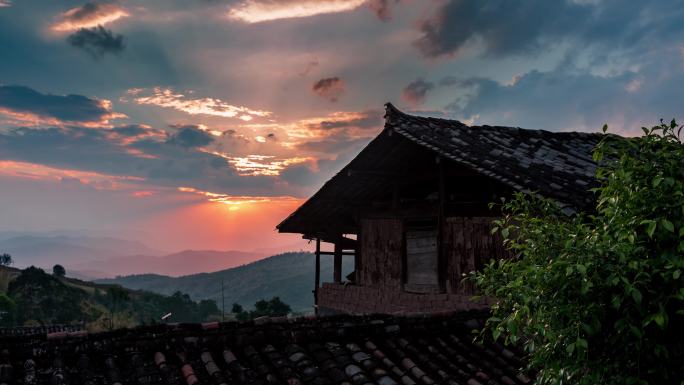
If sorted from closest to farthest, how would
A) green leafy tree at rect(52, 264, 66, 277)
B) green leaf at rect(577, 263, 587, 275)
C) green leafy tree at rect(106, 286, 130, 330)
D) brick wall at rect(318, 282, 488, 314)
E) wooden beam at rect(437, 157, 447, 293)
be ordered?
green leaf at rect(577, 263, 587, 275)
brick wall at rect(318, 282, 488, 314)
wooden beam at rect(437, 157, 447, 293)
green leafy tree at rect(106, 286, 130, 330)
green leafy tree at rect(52, 264, 66, 277)

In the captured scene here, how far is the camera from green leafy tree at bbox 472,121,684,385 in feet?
15.9

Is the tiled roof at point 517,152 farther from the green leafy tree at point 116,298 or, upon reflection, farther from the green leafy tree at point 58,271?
the green leafy tree at point 58,271

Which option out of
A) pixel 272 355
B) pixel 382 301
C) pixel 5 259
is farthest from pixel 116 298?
pixel 272 355

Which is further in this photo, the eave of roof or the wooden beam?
the wooden beam

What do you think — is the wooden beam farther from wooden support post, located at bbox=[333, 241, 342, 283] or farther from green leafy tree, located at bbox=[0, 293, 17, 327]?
green leafy tree, located at bbox=[0, 293, 17, 327]

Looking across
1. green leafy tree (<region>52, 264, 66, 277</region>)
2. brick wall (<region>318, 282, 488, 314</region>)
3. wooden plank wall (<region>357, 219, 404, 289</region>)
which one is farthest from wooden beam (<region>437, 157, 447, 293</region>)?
green leafy tree (<region>52, 264, 66, 277</region>)

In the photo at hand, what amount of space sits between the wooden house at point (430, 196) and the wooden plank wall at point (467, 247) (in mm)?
22

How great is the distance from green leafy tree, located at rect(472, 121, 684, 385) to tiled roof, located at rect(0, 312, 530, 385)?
2.41 m

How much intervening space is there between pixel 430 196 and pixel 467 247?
1.90 meters

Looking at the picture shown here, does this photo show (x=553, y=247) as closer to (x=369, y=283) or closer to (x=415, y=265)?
(x=415, y=265)

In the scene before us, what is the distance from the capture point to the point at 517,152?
41.8ft

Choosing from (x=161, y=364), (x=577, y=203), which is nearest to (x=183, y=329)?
(x=161, y=364)

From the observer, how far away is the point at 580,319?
518 centimetres

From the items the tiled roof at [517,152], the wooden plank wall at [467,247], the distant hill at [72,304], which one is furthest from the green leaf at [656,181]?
the distant hill at [72,304]
